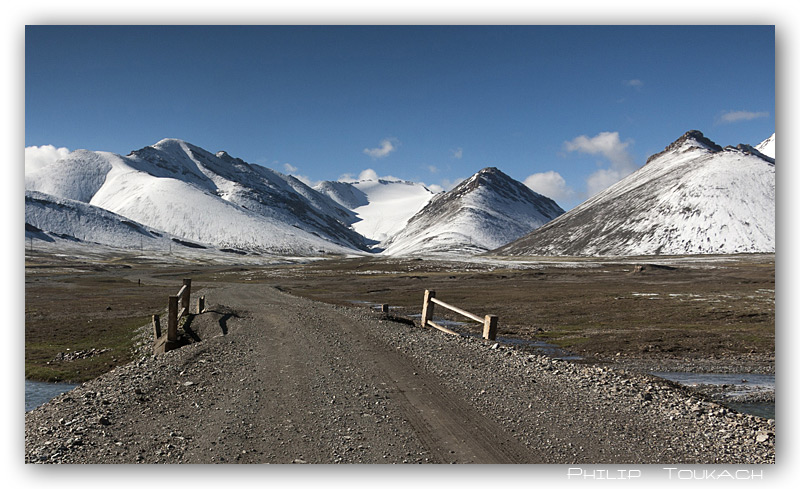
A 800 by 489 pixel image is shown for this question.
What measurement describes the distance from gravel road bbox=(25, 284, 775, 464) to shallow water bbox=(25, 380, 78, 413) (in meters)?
3.09

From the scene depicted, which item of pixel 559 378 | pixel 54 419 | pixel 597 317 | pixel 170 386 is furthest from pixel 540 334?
pixel 54 419

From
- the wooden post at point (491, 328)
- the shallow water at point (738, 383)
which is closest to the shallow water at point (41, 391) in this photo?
the wooden post at point (491, 328)

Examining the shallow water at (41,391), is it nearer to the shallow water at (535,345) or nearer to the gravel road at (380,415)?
the gravel road at (380,415)

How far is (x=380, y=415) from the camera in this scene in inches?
450

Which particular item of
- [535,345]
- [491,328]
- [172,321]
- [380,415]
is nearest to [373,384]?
[380,415]

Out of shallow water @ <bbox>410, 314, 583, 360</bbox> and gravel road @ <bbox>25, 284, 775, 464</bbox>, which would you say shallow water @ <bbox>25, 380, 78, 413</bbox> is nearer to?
gravel road @ <bbox>25, 284, 775, 464</bbox>

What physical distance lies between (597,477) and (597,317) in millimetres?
32903

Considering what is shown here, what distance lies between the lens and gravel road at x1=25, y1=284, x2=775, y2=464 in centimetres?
957

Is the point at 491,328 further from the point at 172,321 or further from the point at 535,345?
the point at 172,321

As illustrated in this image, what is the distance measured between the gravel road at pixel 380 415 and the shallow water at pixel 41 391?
309 centimetres

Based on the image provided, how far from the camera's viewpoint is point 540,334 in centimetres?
3189

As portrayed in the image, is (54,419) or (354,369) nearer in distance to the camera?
(54,419)

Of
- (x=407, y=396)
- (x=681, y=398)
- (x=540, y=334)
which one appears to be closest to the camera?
(x=407, y=396)
